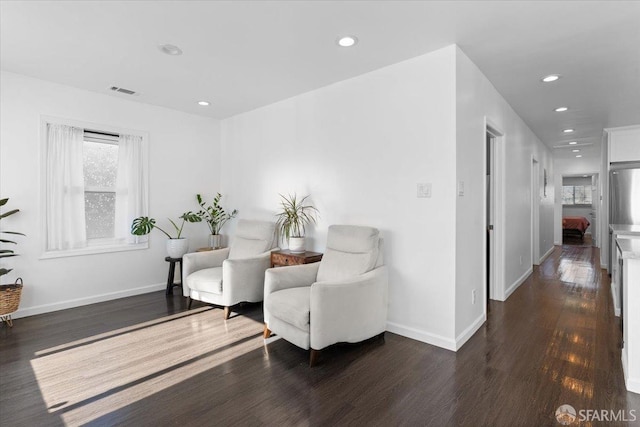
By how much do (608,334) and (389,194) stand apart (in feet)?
7.70

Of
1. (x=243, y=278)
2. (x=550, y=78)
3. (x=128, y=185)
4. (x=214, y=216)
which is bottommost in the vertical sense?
Answer: (x=243, y=278)

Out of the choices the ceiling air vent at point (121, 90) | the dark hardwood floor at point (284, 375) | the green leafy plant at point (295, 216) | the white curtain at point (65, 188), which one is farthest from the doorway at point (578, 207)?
the white curtain at point (65, 188)

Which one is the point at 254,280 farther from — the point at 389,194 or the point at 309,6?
the point at 309,6

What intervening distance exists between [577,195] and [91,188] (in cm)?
1436

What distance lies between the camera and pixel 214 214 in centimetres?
495

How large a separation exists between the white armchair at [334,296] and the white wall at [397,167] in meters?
0.29

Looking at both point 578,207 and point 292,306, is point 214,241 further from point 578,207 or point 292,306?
point 578,207

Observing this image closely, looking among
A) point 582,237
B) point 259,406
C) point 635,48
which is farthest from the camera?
point 582,237

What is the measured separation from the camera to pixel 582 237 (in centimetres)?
1020

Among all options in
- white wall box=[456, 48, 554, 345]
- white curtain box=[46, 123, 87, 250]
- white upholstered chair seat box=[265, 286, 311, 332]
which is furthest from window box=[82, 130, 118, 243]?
white wall box=[456, 48, 554, 345]

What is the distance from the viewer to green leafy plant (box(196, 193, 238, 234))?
4.95 meters

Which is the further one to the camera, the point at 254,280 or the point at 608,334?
the point at 254,280

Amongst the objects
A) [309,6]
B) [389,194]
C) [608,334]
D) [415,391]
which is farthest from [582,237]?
[309,6]

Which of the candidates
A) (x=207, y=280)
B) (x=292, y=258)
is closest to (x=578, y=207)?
(x=292, y=258)
